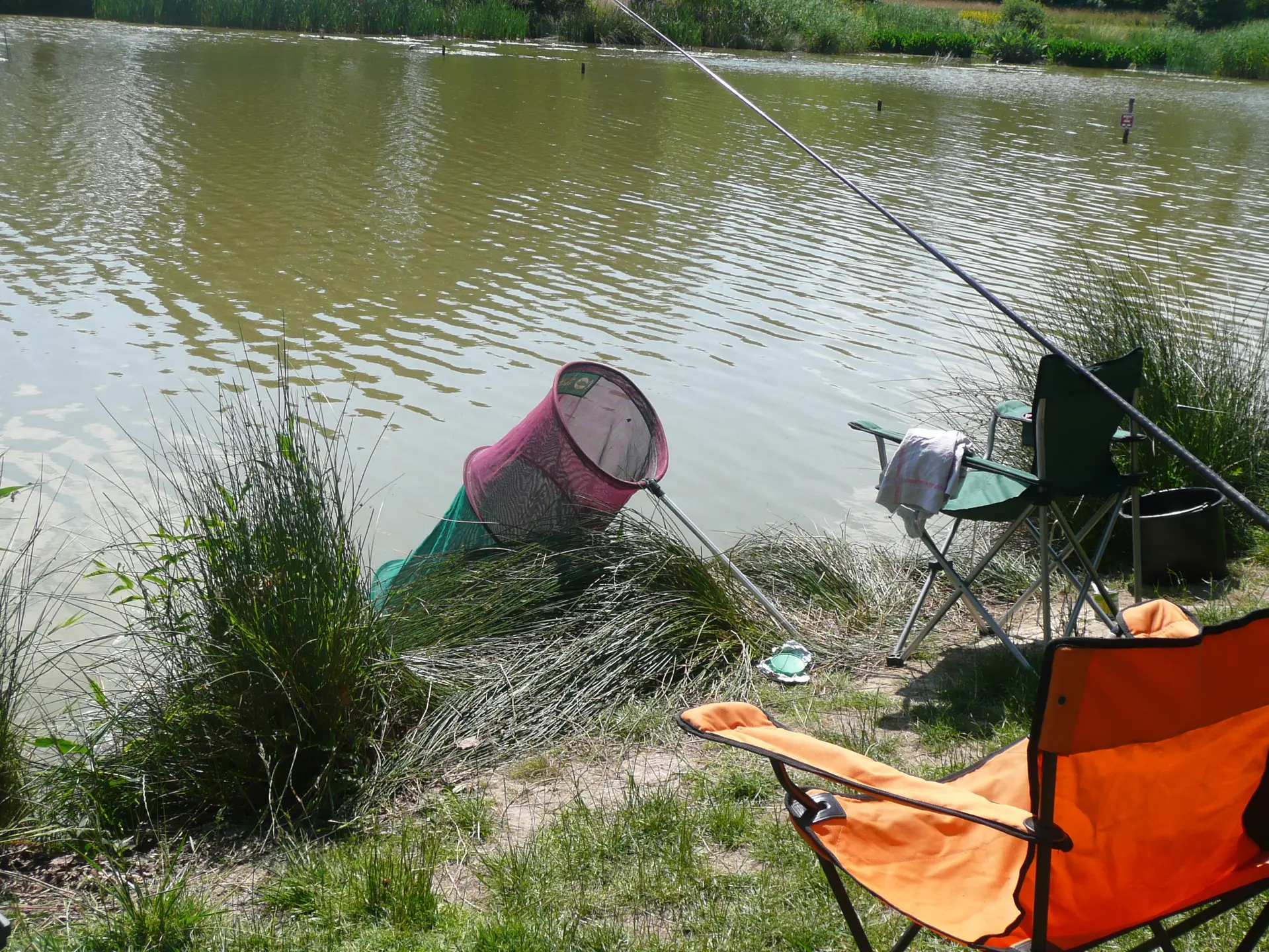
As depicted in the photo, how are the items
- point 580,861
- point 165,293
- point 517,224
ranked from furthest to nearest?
point 517,224, point 165,293, point 580,861

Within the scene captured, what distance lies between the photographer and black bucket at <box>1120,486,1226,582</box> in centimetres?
430

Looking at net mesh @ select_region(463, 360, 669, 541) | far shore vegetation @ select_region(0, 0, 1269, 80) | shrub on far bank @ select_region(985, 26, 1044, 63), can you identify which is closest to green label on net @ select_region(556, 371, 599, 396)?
net mesh @ select_region(463, 360, 669, 541)

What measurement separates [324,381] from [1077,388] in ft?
15.9

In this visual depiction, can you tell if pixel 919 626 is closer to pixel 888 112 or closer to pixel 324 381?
pixel 324 381

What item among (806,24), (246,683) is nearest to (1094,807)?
(246,683)

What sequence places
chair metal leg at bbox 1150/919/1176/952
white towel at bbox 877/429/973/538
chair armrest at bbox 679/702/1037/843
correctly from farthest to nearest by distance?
1. white towel at bbox 877/429/973/538
2. chair metal leg at bbox 1150/919/1176/952
3. chair armrest at bbox 679/702/1037/843

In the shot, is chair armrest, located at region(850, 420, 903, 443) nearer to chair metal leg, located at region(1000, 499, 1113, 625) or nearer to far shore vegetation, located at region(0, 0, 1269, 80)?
chair metal leg, located at region(1000, 499, 1113, 625)

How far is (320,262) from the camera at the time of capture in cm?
955

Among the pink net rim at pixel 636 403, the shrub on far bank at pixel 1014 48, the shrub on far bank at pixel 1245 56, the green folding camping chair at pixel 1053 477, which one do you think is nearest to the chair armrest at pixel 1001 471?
the green folding camping chair at pixel 1053 477

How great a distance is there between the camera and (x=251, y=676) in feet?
9.76

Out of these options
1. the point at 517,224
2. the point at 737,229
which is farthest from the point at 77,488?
the point at 737,229

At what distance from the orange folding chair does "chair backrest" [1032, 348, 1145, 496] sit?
1642 millimetres

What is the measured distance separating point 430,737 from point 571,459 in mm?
1141

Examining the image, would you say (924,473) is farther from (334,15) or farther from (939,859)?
(334,15)
